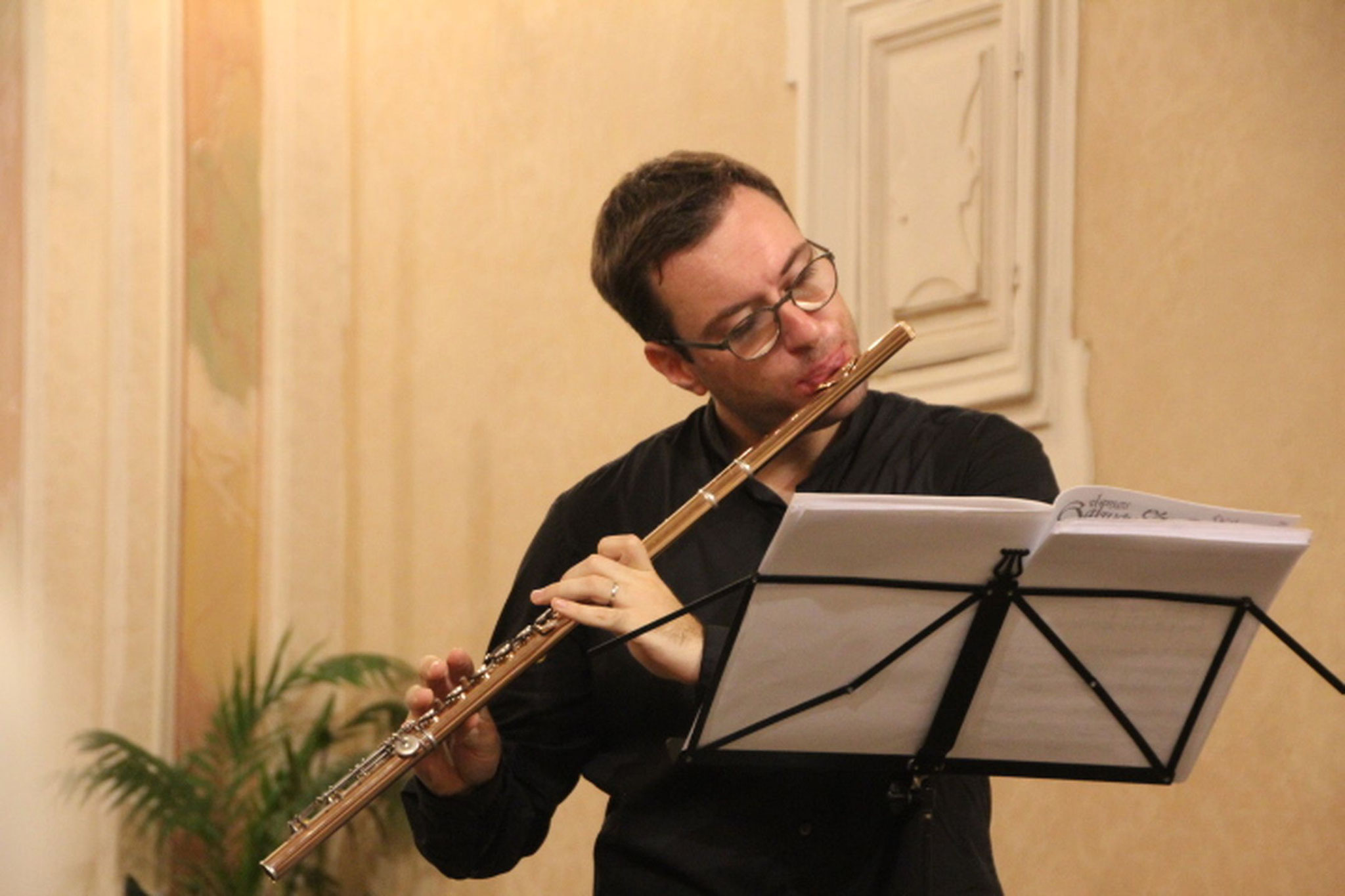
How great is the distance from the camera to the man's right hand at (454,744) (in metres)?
2.30

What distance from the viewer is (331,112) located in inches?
213

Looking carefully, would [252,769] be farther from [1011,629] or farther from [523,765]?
[1011,629]

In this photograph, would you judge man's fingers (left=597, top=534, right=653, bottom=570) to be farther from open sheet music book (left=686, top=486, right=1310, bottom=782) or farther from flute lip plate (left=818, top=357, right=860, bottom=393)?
flute lip plate (left=818, top=357, right=860, bottom=393)

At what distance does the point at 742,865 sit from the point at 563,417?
2.69m

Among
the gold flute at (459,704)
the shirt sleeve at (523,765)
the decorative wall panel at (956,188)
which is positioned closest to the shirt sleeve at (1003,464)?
the gold flute at (459,704)

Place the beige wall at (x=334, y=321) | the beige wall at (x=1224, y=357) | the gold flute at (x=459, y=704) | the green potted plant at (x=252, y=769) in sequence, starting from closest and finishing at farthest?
1. the gold flute at (x=459, y=704)
2. the beige wall at (x=1224, y=357)
3. the green potted plant at (x=252, y=769)
4. the beige wall at (x=334, y=321)

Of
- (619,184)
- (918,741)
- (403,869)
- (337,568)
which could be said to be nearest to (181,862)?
(403,869)

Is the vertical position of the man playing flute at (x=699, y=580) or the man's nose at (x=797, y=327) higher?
the man's nose at (x=797, y=327)

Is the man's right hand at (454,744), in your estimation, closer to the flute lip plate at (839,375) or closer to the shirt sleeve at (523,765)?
the shirt sleeve at (523,765)

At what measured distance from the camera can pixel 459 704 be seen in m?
2.29

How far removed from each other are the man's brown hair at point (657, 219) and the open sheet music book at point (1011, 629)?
798 millimetres

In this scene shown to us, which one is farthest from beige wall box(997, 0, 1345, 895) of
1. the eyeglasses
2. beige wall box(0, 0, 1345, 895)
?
the eyeglasses

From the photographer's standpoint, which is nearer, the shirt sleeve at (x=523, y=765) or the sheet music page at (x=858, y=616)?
the sheet music page at (x=858, y=616)

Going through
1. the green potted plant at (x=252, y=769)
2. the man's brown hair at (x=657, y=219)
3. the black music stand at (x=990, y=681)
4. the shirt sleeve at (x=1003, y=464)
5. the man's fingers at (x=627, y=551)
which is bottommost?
the green potted plant at (x=252, y=769)
